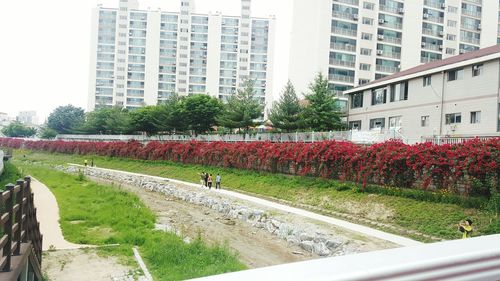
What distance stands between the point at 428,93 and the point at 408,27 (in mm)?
24088

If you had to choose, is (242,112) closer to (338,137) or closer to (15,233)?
(338,137)

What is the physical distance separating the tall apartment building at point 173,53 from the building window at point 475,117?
57.3m

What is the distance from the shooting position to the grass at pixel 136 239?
836 cm

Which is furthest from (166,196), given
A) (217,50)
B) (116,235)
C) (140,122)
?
(217,50)

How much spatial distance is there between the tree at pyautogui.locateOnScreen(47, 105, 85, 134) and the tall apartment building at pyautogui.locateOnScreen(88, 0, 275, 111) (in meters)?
5.08

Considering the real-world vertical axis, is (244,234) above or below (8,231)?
below

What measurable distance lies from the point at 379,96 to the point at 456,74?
267 inches

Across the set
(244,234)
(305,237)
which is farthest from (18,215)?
(244,234)

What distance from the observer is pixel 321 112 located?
90.9 feet

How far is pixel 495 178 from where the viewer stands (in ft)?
37.0

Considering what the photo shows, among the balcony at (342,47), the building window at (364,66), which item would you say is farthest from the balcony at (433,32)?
the balcony at (342,47)

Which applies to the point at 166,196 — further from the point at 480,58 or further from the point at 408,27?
the point at 408,27

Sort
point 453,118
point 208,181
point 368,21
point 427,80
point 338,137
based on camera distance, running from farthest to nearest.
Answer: point 368,21
point 208,181
point 427,80
point 453,118
point 338,137

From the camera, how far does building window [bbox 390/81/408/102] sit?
24969mm
